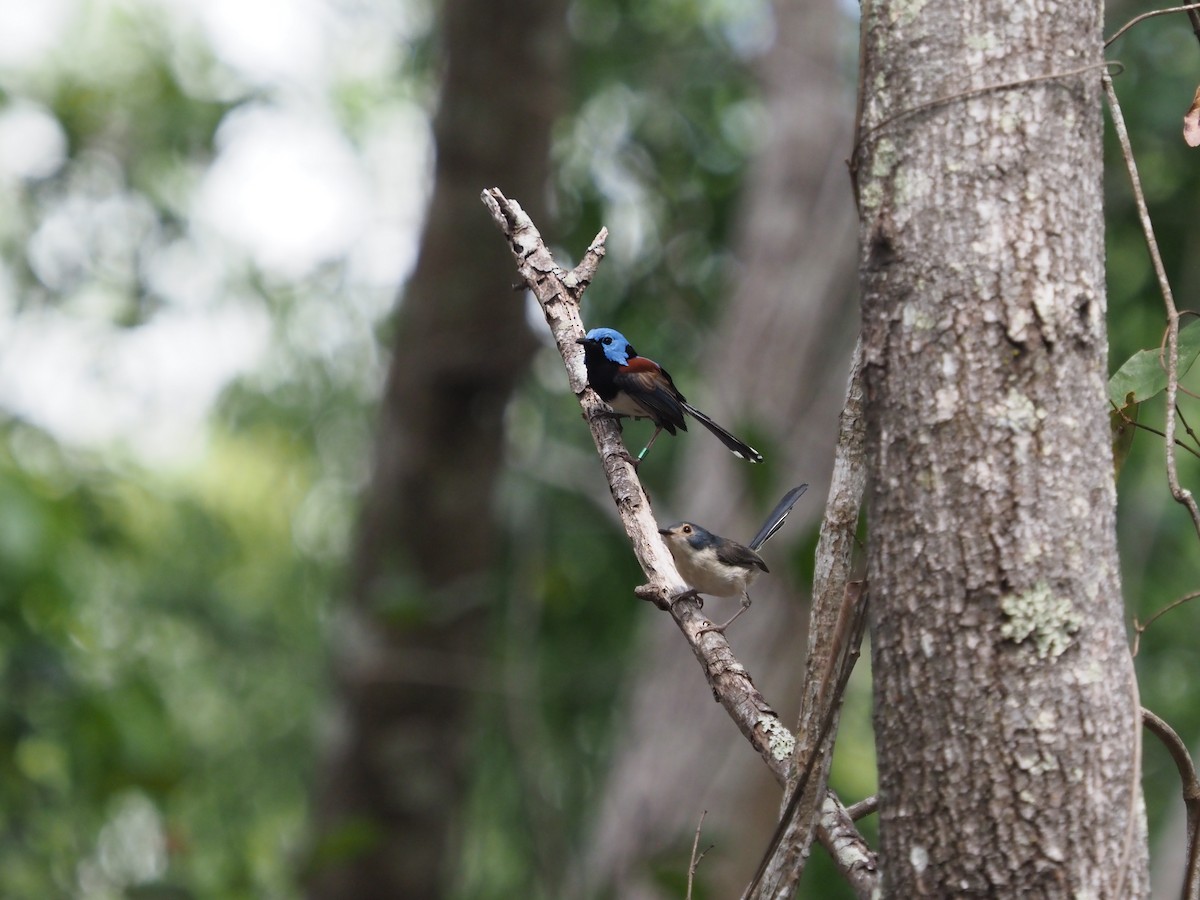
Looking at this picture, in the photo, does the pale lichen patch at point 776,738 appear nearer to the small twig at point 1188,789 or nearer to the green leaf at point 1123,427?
the small twig at point 1188,789

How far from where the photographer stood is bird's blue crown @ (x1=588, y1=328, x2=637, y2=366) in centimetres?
307

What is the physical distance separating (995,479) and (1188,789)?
2.62ft

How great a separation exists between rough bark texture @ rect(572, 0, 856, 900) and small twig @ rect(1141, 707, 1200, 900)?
3.22 m

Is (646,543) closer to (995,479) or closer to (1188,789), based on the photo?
(995,479)

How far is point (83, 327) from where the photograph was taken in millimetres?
9172

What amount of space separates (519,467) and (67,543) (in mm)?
3616

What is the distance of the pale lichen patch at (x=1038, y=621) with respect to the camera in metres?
1.39

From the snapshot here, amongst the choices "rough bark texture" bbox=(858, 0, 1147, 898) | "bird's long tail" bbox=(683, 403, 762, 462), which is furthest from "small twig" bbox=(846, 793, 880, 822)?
"bird's long tail" bbox=(683, 403, 762, 462)

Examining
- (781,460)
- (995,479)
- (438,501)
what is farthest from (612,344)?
(438,501)

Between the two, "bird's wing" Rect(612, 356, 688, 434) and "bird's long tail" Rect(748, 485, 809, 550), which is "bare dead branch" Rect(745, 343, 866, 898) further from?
"bird's wing" Rect(612, 356, 688, 434)

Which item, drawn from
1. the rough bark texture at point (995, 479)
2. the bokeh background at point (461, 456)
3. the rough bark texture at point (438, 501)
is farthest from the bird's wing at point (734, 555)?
the rough bark texture at point (438, 501)

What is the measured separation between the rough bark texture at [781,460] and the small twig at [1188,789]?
3.22 metres

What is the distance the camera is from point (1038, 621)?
1388 millimetres

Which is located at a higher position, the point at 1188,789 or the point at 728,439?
the point at 728,439
